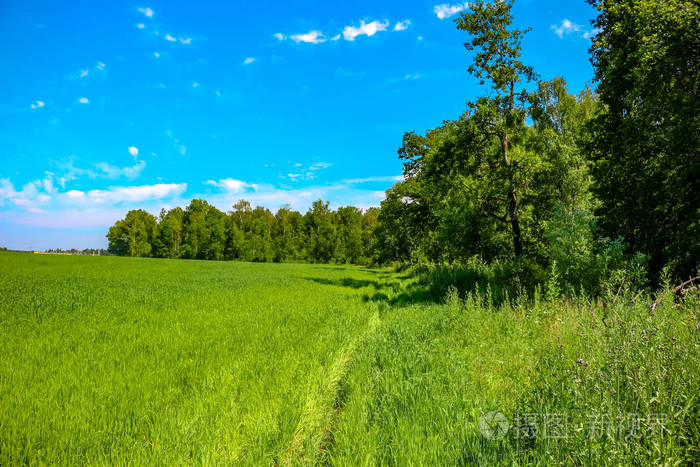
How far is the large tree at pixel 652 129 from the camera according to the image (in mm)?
9289

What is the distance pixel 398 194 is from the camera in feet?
99.8

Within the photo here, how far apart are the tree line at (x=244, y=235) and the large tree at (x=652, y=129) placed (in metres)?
76.0

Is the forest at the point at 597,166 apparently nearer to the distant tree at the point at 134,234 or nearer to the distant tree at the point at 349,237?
the distant tree at the point at 349,237

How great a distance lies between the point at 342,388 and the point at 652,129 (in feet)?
48.8

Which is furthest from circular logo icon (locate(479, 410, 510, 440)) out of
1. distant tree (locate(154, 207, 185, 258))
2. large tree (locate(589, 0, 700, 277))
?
distant tree (locate(154, 207, 185, 258))

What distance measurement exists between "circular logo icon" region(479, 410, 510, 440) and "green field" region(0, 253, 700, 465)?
0.30ft

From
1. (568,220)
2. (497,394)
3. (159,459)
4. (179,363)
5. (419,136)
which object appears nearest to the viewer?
(159,459)

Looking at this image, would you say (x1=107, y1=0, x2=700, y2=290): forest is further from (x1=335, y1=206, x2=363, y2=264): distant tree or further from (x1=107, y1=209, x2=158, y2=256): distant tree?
(x1=107, y1=209, x2=158, y2=256): distant tree

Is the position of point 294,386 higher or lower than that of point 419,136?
lower

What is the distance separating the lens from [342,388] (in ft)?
16.8

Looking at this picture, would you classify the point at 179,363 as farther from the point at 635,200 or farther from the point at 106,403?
the point at 635,200

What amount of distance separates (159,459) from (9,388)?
12.1ft

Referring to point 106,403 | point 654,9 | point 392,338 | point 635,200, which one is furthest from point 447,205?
point 106,403

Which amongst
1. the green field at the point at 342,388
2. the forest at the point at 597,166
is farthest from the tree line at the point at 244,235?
the green field at the point at 342,388
